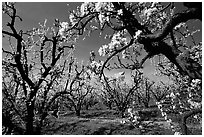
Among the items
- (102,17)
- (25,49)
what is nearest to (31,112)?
(25,49)

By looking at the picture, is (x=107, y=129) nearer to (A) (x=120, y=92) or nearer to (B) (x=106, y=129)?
(B) (x=106, y=129)

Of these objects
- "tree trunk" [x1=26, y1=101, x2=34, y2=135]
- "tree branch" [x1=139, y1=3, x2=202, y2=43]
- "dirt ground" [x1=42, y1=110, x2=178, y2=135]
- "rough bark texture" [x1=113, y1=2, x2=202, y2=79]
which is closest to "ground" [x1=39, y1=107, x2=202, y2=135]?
"dirt ground" [x1=42, y1=110, x2=178, y2=135]

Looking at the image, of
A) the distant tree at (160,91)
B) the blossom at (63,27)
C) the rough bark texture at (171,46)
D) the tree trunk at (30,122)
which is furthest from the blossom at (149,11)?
the distant tree at (160,91)

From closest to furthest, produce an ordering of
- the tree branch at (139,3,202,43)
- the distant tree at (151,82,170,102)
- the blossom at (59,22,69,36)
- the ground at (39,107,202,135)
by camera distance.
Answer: the tree branch at (139,3,202,43) → the blossom at (59,22,69,36) → the ground at (39,107,202,135) → the distant tree at (151,82,170,102)

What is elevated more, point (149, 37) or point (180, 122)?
point (149, 37)

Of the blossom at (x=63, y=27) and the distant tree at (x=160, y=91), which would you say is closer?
the blossom at (x=63, y=27)

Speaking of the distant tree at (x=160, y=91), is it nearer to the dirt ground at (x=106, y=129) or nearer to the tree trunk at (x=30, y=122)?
the dirt ground at (x=106, y=129)

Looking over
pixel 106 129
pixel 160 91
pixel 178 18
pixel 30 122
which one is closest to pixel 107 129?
pixel 106 129

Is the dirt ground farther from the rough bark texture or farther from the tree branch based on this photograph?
the tree branch

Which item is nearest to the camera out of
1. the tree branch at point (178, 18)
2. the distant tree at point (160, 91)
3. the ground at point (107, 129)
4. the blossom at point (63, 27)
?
the tree branch at point (178, 18)

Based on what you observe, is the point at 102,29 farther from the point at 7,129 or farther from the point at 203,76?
the point at 7,129

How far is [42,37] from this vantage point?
10578 millimetres

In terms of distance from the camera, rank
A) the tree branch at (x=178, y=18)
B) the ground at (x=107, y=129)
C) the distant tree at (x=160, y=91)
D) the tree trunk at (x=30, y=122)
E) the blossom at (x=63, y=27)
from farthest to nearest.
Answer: the distant tree at (x=160, y=91), the ground at (x=107, y=129), the tree trunk at (x=30, y=122), the blossom at (x=63, y=27), the tree branch at (x=178, y=18)

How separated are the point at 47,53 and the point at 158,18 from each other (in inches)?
261
